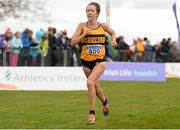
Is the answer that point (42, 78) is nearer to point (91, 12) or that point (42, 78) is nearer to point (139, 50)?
point (91, 12)

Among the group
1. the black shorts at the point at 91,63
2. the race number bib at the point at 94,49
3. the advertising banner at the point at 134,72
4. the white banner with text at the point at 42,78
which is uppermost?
the race number bib at the point at 94,49

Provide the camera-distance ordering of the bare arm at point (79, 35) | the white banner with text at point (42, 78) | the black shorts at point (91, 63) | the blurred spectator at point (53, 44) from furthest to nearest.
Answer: the blurred spectator at point (53, 44)
the white banner with text at point (42, 78)
the black shorts at point (91, 63)
the bare arm at point (79, 35)

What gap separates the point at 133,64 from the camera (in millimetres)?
27125

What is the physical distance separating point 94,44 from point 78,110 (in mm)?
3531

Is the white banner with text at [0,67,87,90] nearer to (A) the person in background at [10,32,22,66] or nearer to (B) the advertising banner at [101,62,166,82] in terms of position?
(A) the person in background at [10,32,22,66]

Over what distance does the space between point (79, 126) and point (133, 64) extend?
54.5ft

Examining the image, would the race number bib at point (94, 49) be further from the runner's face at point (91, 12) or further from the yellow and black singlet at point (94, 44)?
the runner's face at point (91, 12)

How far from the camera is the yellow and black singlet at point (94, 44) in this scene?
10.6 m

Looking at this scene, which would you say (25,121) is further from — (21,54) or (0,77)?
(21,54)

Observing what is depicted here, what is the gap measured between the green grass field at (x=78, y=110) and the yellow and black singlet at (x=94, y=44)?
1384mm

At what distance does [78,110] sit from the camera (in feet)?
45.2

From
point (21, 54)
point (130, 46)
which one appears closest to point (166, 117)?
point (21, 54)

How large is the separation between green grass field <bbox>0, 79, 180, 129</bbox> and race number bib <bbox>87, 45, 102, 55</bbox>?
4.71 ft

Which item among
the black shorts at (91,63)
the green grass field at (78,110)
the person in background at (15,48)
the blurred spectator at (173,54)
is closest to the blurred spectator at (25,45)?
the person in background at (15,48)
